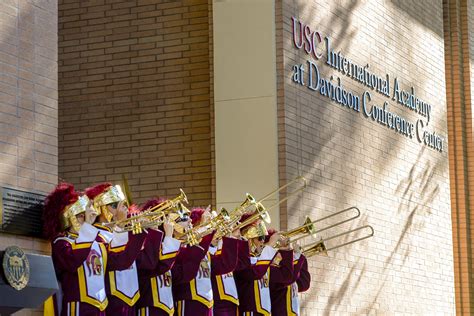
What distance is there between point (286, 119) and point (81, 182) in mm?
2652

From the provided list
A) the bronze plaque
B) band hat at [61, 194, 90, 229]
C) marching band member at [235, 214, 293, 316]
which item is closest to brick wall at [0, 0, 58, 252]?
band hat at [61, 194, 90, 229]

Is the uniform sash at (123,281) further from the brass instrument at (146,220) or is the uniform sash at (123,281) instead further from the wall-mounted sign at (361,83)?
the wall-mounted sign at (361,83)

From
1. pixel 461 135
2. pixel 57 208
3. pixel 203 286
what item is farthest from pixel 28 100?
pixel 461 135

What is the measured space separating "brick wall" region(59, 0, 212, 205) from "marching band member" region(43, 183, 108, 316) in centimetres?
465

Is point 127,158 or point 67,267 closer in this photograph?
point 67,267

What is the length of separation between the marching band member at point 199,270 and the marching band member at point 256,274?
2.18 feet

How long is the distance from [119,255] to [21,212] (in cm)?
87

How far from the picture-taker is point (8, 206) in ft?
30.2

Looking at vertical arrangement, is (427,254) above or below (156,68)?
below

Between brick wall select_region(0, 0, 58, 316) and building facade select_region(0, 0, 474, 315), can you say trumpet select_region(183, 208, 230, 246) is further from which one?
building facade select_region(0, 0, 474, 315)

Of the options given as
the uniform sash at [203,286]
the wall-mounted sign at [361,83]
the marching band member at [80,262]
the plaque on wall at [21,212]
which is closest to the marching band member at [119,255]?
the marching band member at [80,262]

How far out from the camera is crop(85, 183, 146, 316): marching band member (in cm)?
915

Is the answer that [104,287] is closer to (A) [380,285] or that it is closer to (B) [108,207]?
(B) [108,207]

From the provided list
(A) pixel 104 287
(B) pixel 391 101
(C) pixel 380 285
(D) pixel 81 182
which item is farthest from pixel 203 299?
(B) pixel 391 101
